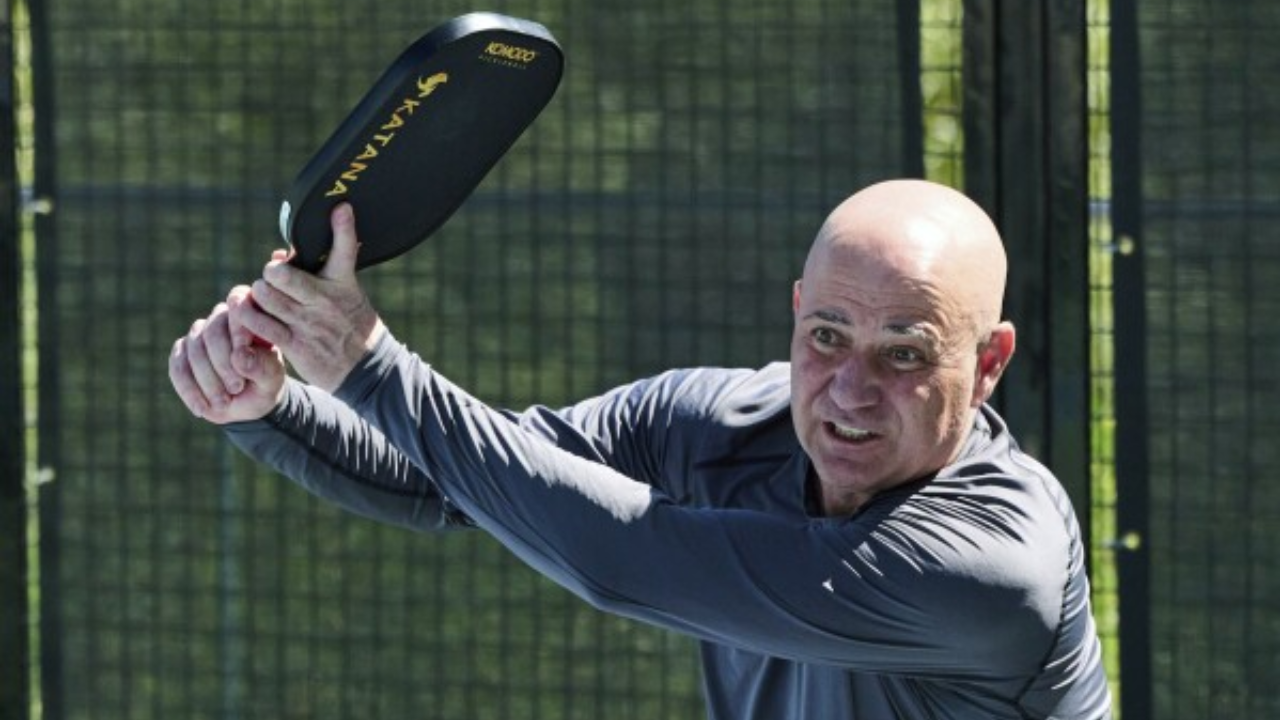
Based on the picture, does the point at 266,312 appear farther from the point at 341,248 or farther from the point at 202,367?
the point at 202,367

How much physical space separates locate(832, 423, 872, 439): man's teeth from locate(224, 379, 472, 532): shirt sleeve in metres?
0.65

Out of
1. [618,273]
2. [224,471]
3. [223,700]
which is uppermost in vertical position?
[618,273]

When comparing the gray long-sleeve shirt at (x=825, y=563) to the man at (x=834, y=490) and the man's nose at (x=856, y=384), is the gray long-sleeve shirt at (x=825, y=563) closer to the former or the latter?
the man at (x=834, y=490)

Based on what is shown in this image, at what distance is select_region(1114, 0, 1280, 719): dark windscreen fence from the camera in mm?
4477

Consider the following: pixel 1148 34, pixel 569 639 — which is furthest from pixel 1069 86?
pixel 569 639

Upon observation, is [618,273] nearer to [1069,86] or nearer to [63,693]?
[1069,86]

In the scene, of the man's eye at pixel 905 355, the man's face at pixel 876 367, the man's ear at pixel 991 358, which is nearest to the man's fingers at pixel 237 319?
the man's face at pixel 876 367

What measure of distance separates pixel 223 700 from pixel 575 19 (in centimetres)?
142

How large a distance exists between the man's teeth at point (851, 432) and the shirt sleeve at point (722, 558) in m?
0.12

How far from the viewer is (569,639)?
15.9ft

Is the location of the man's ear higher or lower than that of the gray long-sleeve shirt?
higher

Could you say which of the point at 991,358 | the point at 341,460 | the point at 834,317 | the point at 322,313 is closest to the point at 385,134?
the point at 322,313

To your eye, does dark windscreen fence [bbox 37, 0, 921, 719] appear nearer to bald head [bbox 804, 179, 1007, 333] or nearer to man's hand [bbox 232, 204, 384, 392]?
bald head [bbox 804, 179, 1007, 333]

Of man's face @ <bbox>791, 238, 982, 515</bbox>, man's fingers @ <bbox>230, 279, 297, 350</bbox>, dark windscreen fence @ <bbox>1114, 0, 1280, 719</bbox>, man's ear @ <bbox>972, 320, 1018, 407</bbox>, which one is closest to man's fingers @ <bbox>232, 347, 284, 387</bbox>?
man's fingers @ <bbox>230, 279, 297, 350</bbox>
